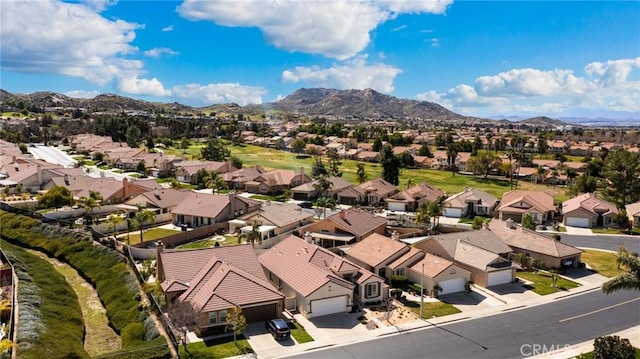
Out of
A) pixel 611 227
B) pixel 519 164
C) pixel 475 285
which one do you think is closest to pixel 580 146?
pixel 519 164

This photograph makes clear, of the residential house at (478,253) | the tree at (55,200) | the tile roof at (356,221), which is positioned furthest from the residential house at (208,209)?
the residential house at (478,253)

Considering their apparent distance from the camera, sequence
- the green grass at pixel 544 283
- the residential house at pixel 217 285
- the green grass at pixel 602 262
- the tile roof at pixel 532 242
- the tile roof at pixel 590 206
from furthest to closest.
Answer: the tile roof at pixel 590 206 → the tile roof at pixel 532 242 → the green grass at pixel 602 262 → the green grass at pixel 544 283 → the residential house at pixel 217 285

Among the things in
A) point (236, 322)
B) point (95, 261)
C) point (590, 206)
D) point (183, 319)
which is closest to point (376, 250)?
point (236, 322)

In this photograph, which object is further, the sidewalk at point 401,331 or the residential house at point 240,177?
the residential house at point 240,177

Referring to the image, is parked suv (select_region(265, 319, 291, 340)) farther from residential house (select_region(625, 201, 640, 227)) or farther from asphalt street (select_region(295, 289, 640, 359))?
residential house (select_region(625, 201, 640, 227))

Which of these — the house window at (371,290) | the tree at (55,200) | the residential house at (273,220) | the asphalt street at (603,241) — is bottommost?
the asphalt street at (603,241)

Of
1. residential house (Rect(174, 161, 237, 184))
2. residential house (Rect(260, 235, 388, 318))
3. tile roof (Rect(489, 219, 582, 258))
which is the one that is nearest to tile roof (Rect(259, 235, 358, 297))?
residential house (Rect(260, 235, 388, 318))

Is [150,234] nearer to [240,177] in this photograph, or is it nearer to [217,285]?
[217,285]

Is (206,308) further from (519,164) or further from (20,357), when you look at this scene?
(519,164)

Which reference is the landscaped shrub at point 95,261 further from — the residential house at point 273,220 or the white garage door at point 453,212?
the white garage door at point 453,212
